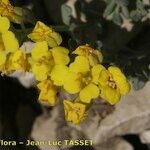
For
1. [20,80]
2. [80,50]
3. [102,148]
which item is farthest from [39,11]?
[80,50]

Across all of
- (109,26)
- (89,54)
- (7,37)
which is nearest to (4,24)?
(7,37)

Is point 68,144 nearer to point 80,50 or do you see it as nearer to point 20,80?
point 20,80

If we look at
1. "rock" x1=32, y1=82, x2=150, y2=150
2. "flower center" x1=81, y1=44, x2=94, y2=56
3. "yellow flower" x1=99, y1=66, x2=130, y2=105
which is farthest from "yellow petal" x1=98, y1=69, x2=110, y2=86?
"rock" x1=32, y1=82, x2=150, y2=150

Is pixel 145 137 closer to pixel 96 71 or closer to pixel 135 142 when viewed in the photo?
pixel 135 142

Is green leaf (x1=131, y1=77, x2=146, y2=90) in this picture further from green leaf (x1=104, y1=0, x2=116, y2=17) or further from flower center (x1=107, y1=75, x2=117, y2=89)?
flower center (x1=107, y1=75, x2=117, y2=89)

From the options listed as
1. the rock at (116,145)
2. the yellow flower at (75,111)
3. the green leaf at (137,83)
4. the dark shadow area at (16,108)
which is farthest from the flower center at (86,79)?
the dark shadow area at (16,108)

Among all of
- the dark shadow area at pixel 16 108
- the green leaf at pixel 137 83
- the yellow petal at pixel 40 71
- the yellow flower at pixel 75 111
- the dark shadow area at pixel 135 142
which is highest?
the yellow petal at pixel 40 71

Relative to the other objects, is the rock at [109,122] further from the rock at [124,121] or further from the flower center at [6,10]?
the flower center at [6,10]
